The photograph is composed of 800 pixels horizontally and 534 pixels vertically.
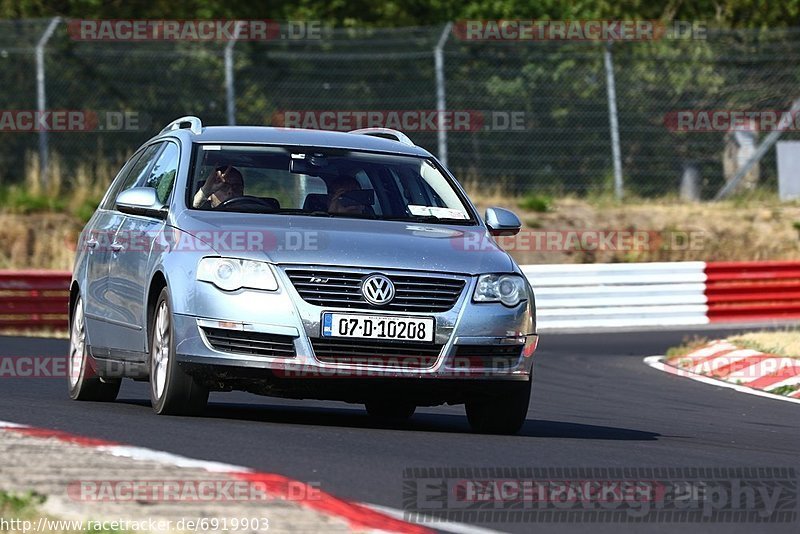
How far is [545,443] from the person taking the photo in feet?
29.0

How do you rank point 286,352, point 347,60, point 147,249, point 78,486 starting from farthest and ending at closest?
point 347,60 → point 147,249 → point 286,352 → point 78,486

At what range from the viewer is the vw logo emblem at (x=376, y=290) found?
864 centimetres

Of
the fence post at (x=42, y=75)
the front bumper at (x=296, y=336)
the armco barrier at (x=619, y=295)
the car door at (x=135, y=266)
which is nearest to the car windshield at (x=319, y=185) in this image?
the car door at (x=135, y=266)

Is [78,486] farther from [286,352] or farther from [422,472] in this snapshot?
[286,352]

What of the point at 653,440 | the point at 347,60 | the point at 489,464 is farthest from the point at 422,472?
the point at 347,60

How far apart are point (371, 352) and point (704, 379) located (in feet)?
23.7

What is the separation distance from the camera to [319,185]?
985 cm

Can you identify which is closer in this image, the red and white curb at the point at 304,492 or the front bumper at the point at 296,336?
the red and white curb at the point at 304,492

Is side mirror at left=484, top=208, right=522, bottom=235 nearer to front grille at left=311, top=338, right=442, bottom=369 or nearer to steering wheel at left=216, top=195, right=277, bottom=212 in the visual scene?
steering wheel at left=216, top=195, right=277, bottom=212

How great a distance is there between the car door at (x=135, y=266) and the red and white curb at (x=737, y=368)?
5.63m

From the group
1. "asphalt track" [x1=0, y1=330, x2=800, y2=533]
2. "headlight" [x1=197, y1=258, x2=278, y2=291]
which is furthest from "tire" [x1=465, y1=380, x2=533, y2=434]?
"headlight" [x1=197, y1=258, x2=278, y2=291]

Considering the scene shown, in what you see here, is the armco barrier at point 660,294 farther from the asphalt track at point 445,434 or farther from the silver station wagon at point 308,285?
the silver station wagon at point 308,285

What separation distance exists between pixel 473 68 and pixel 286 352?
17.2m

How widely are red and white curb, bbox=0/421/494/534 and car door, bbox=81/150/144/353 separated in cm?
293
